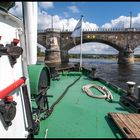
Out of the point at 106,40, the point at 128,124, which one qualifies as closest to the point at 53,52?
the point at 106,40

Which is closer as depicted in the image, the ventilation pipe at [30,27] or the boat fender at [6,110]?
the boat fender at [6,110]

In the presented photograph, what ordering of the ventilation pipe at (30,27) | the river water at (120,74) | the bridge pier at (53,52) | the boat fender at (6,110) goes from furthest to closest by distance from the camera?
the bridge pier at (53,52)
the river water at (120,74)
the ventilation pipe at (30,27)
the boat fender at (6,110)

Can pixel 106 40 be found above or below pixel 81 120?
above

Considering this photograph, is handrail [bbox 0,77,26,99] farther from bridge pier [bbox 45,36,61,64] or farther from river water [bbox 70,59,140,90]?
bridge pier [bbox 45,36,61,64]

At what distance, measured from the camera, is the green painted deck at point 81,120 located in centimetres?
535

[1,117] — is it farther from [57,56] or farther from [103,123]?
[57,56]

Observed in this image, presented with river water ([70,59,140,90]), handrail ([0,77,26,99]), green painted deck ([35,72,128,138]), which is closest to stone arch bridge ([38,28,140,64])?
river water ([70,59,140,90])

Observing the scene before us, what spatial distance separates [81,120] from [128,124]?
1.36 m

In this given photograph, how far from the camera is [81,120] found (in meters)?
6.25

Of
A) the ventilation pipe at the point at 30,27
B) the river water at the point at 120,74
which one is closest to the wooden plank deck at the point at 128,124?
the ventilation pipe at the point at 30,27

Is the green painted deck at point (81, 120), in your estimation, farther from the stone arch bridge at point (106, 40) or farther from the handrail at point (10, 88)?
the stone arch bridge at point (106, 40)

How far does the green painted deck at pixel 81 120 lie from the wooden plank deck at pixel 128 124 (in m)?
0.22

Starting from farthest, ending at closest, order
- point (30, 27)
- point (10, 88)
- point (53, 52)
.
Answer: point (53, 52) → point (30, 27) → point (10, 88)

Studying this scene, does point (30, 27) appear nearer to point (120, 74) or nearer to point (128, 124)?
point (128, 124)
